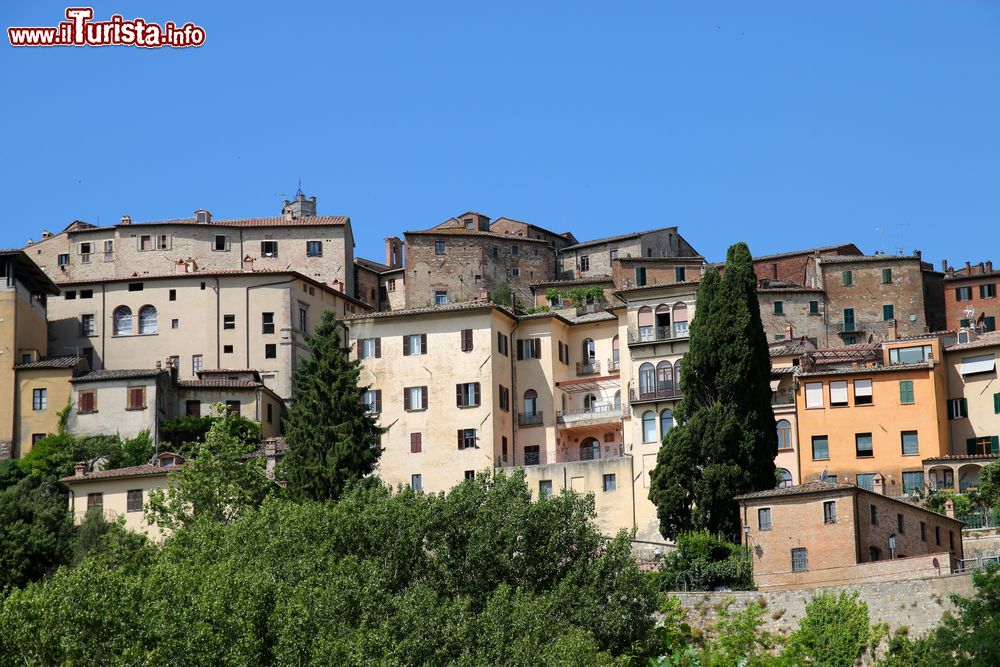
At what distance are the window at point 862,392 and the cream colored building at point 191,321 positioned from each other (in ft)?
97.8

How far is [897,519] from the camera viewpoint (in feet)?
197

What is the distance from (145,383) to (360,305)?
19067 mm

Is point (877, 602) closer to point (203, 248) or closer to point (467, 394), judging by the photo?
point (467, 394)

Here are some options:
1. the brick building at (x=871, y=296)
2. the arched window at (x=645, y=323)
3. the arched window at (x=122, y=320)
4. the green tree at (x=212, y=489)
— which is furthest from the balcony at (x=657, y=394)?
the arched window at (x=122, y=320)

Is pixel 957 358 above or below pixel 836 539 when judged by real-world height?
above

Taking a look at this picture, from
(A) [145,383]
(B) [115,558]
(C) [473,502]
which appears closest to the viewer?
(C) [473,502]

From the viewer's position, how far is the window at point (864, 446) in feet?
250

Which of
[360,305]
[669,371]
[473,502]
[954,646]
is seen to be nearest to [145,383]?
[360,305]

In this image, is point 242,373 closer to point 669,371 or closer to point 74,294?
point 74,294

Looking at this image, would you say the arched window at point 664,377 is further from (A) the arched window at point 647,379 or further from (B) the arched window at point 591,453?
(B) the arched window at point 591,453

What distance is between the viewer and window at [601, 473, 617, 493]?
74.3 metres

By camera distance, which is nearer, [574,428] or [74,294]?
[574,428]

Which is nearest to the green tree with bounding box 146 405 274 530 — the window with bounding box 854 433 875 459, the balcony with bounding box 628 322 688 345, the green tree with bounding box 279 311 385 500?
the green tree with bounding box 279 311 385 500

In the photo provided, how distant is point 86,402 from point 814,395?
34.0m
